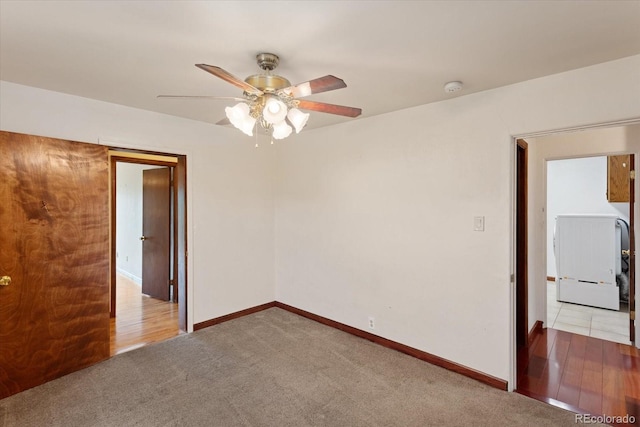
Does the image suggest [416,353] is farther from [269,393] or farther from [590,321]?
[590,321]

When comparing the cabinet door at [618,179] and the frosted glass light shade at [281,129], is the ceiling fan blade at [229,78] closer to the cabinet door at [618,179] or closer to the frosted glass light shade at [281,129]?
the frosted glass light shade at [281,129]

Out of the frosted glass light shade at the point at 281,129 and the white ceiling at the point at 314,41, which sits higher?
the white ceiling at the point at 314,41

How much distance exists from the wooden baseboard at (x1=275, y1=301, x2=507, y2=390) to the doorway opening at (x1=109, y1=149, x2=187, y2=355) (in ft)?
5.29

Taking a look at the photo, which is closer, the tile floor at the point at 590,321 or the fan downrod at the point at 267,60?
the fan downrod at the point at 267,60

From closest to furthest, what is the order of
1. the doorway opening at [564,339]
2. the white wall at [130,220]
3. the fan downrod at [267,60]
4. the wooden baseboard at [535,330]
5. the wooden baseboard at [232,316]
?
the fan downrod at [267,60]
the doorway opening at [564,339]
the wooden baseboard at [535,330]
the wooden baseboard at [232,316]
the white wall at [130,220]

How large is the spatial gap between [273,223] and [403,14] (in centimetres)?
320

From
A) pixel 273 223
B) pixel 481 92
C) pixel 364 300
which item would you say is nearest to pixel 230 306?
pixel 273 223

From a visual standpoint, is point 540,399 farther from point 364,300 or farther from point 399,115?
point 399,115

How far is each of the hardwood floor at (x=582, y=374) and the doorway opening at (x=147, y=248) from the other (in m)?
3.50

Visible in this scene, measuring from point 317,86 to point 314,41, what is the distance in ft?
1.27

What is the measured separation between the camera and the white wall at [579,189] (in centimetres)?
528

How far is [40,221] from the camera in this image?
2469mm

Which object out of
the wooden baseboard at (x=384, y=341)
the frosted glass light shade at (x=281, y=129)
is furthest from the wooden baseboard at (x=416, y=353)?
the frosted glass light shade at (x=281, y=129)

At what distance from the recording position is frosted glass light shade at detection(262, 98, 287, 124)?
1.60 m
